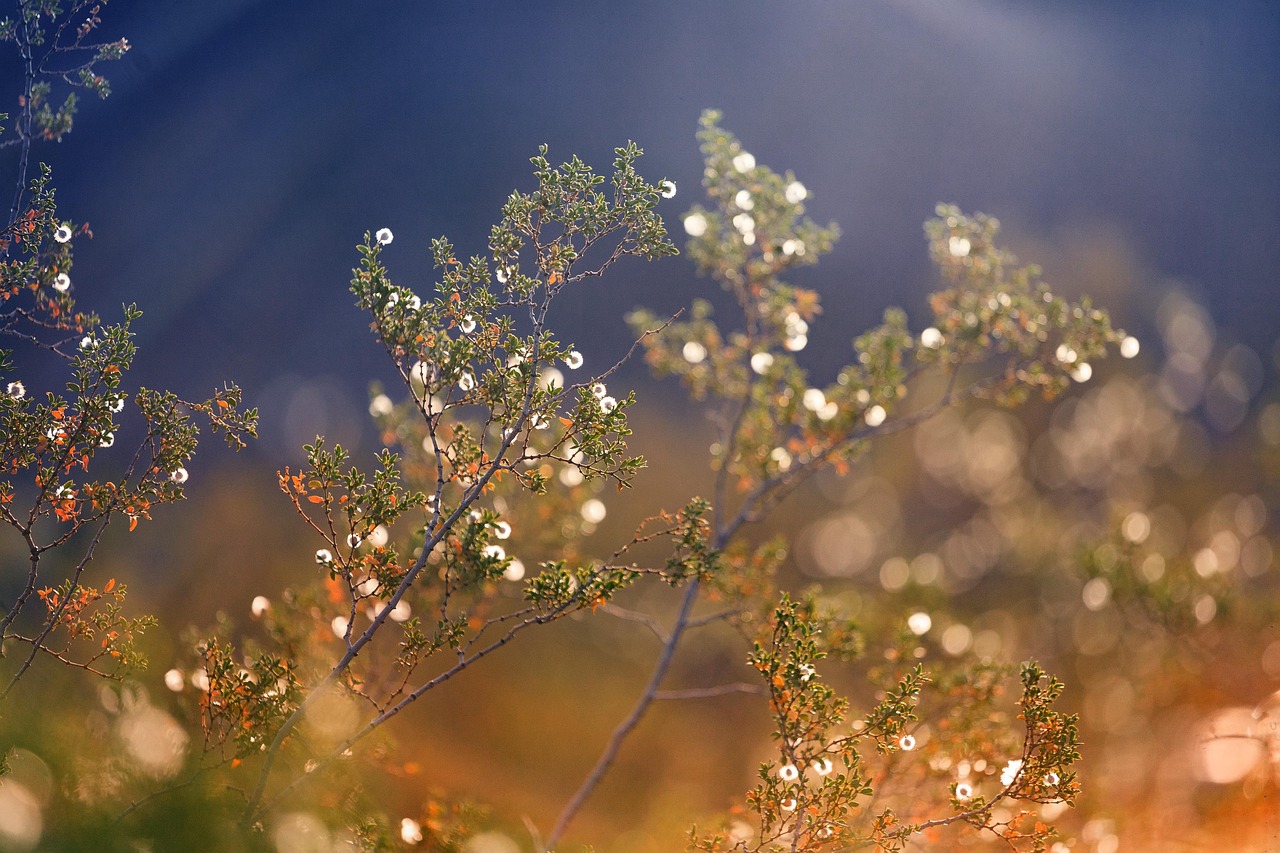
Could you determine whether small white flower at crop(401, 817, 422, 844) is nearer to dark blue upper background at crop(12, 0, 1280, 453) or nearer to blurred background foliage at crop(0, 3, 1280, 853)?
blurred background foliage at crop(0, 3, 1280, 853)

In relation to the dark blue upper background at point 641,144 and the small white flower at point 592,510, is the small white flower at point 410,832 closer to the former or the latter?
the small white flower at point 592,510

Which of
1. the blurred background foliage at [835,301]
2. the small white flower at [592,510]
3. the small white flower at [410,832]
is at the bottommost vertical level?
the small white flower at [410,832]

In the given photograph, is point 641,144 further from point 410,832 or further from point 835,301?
point 410,832

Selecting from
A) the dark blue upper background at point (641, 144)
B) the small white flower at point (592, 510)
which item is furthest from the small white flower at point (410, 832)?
the dark blue upper background at point (641, 144)

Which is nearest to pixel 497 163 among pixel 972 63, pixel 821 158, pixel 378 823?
pixel 821 158

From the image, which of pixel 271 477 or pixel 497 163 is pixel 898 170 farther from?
pixel 271 477

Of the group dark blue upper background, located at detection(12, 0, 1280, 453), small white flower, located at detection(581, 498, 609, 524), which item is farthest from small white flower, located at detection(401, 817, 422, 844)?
dark blue upper background, located at detection(12, 0, 1280, 453)
